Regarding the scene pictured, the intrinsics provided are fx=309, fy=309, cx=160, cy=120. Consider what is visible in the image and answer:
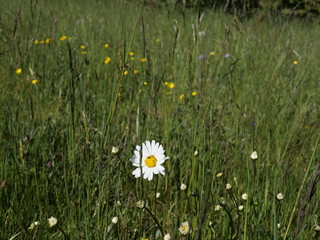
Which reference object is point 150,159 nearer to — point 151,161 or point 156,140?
point 151,161

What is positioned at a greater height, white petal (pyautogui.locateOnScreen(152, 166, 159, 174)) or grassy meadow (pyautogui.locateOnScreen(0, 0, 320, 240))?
white petal (pyautogui.locateOnScreen(152, 166, 159, 174))

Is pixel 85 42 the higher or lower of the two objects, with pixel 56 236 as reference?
higher

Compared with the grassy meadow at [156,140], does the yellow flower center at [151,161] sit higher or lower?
higher

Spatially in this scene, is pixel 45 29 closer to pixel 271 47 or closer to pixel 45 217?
pixel 271 47

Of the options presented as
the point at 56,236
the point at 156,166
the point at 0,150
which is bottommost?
the point at 56,236

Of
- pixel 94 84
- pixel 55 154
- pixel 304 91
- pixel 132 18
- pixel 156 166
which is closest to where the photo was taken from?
pixel 156 166

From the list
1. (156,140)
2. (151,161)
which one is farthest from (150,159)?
(156,140)

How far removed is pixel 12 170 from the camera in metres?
1.14

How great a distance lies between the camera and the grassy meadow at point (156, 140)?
0.81 meters

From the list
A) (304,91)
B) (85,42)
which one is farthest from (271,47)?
(85,42)

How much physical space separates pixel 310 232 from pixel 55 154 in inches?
39.0

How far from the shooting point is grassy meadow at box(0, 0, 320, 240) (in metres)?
0.81

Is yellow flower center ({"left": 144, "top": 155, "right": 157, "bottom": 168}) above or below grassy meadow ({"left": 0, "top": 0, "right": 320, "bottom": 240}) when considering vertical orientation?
above

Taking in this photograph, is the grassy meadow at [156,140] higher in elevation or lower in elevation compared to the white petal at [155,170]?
lower
